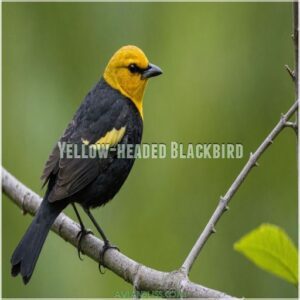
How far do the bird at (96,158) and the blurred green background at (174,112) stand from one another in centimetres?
57

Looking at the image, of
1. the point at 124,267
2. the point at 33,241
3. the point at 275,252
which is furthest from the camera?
the point at 33,241

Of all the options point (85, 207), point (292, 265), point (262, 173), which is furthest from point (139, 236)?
point (292, 265)

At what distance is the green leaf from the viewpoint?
212cm

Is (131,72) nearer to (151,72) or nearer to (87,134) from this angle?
(151,72)

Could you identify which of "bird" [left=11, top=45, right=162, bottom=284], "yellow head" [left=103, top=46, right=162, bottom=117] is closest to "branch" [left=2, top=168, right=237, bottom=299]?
"bird" [left=11, top=45, right=162, bottom=284]

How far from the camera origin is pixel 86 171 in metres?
3.83

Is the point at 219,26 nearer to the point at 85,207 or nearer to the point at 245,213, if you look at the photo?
the point at 245,213

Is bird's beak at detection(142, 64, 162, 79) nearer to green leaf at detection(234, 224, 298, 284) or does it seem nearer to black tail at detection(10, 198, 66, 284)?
black tail at detection(10, 198, 66, 284)

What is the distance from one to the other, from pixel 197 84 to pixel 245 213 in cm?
109

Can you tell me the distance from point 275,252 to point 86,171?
74.2 inches

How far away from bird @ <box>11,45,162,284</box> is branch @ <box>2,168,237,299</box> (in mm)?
77

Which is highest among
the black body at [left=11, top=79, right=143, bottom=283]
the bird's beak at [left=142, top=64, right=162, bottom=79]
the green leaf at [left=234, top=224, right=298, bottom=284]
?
the bird's beak at [left=142, top=64, right=162, bottom=79]

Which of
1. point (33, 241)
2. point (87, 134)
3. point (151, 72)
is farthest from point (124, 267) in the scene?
point (151, 72)

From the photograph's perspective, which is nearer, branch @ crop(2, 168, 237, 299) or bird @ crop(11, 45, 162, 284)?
branch @ crop(2, 168, 237, 299)
